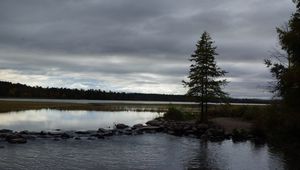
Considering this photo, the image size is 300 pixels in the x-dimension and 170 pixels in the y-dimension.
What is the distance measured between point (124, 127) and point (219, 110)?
22.4 metres

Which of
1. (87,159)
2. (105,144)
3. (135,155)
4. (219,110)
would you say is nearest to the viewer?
(87,159)

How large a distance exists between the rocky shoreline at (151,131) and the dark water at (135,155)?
2419mm

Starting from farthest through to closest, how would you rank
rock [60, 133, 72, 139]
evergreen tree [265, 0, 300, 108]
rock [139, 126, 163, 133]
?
1. rock [139, 126, 163, 133]
2. rock [60, 133, 72, 139]
3. evergreen tree [265, 0, 300, 108]

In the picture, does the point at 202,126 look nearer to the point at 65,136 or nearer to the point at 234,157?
the point at 65,136

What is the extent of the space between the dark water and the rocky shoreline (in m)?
2.42

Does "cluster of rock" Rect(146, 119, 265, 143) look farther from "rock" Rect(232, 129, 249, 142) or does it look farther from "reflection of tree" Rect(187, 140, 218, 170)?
"reflection of tree" Rect(187, 140, 218, 170)

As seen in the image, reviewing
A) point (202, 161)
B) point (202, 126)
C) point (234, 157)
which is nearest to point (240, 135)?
point (202, 126)

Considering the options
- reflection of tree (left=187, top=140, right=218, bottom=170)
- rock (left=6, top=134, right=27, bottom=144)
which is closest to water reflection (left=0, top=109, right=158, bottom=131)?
rock (left=6, top=134, right=27, bottom=144)

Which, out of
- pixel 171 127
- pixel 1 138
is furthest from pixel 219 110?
pixel 1 138

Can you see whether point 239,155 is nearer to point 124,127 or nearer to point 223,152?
point 223,152

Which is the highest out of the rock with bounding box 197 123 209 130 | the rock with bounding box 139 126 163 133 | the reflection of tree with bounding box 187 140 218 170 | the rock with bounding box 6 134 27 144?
the rock with bounding box 197 123 209 130

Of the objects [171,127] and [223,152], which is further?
[171,127]

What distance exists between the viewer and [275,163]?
101 feet

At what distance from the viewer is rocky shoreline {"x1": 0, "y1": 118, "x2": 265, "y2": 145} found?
40944 mm
